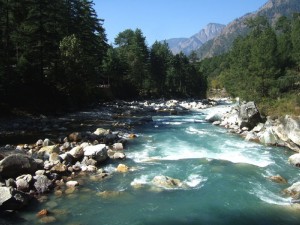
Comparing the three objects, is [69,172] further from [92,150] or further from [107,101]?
[107,101]

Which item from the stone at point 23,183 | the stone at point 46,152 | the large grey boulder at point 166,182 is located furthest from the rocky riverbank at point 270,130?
the stone at point 46,152

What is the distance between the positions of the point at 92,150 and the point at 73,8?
4232cm

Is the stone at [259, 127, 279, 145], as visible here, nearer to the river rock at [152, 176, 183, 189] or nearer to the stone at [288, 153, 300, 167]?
the stone at [288, 153, 300, 167]

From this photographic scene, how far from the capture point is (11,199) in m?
15.1

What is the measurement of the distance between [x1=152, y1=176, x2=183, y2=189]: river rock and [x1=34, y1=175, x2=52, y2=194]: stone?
556 centimetres

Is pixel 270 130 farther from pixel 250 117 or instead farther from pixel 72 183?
pixel 72 183

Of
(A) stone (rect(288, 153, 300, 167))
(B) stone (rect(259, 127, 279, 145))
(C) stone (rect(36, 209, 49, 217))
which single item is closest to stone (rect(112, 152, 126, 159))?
(C) stone (rect(36, 209, 49, 217))

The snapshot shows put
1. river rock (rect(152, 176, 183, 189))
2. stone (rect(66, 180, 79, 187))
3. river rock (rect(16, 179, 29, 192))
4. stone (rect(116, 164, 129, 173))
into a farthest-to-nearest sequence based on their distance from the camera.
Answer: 1. stone (rect(116, 164, 129, 173))
2. river rock (rect(152, 176, 183, 189))
3. stone (rect(66, 180, 79, 187))
4. river rock (rect(16, 179, 29, 192))

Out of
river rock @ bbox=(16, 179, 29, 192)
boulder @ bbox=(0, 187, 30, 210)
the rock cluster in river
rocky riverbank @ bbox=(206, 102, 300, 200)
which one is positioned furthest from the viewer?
rocky riverbank @ bbox=(206, 102, 300, 200)

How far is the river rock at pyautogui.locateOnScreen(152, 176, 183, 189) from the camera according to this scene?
18750 millimetres

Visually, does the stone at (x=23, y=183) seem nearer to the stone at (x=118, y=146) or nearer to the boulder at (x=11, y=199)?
the boulder at (x=11, y=199)

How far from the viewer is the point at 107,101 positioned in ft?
215

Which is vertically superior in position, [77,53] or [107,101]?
[77,53]

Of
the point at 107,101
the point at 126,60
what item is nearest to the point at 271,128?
the point at 107,101
